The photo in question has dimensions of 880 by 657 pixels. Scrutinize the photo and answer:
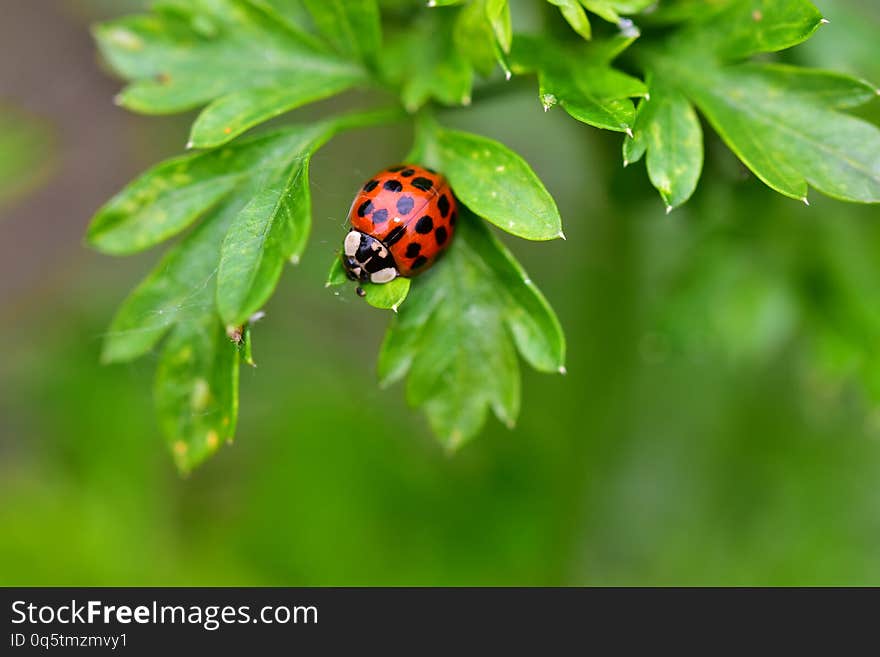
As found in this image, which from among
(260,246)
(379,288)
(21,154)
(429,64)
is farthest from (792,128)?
(21,154)

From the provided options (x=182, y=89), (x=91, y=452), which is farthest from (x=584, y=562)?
→ (x=182, y=89)

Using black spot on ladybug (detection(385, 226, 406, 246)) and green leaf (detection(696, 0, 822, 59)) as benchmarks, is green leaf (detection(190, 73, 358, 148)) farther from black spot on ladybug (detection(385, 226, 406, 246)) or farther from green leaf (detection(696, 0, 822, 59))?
green leaf (detection(696, 0, 822, 59))

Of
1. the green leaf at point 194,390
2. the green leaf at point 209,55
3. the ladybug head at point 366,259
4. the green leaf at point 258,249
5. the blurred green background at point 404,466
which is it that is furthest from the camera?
the blurred green background at point 404,466

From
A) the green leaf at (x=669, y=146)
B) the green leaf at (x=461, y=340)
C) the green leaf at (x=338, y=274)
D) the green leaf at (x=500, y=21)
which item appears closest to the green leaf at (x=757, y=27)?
the green leaf at (x=669, y=146)

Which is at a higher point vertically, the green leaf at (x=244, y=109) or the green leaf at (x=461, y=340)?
the green leaf at (x=244, y=109)

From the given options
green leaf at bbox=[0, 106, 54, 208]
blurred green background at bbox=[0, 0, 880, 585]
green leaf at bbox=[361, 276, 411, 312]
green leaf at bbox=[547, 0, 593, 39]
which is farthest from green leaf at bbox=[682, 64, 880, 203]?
green leaf at bbox=[0, 106, 54, 208]

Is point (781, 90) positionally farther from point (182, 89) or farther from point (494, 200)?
point (182, 89)

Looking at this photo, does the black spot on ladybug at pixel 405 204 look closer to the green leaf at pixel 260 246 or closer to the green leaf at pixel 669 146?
the green leaf at pixel 260 246

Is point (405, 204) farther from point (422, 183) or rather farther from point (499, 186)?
point (499, 186)
